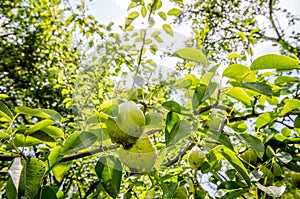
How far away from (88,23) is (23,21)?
3.63m

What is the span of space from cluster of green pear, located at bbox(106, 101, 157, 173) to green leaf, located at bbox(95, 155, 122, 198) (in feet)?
0.06

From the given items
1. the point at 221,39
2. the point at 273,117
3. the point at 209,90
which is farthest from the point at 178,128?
the point at 221,39

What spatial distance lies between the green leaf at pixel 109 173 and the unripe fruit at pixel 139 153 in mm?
17

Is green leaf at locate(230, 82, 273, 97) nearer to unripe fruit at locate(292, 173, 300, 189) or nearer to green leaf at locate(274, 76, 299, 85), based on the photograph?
green leaf at locate(274, 76, 299, 85)

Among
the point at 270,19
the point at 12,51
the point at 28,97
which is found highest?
the point at 270,19

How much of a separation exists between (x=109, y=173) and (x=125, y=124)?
0.29 feet

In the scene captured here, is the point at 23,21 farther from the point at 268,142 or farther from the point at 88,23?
the point at 268,142

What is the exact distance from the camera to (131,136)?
53 centimetres

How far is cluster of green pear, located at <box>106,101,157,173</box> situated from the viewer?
1.69 ft

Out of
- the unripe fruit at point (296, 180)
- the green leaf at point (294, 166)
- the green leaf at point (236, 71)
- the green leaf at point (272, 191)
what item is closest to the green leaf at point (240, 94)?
the green leaf at point (236, 71)

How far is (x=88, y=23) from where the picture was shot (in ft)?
6.57

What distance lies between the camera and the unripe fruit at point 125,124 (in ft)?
1.69

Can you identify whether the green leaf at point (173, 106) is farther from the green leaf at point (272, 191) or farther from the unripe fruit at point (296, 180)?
the unripe fruit at point (296, 180)

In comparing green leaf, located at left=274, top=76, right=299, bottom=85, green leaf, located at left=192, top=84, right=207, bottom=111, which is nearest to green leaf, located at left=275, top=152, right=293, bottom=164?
green leaf, located at left=274, top=76, right=299, bottom=85
